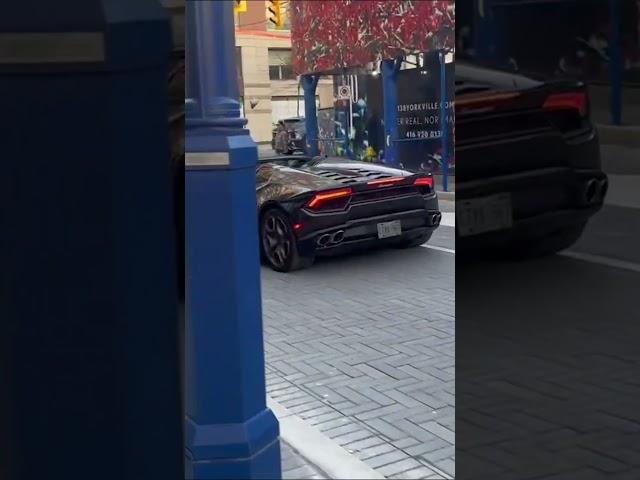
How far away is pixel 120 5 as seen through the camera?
57.7 inches

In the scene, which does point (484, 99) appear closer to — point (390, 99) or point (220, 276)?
point (390, 99)

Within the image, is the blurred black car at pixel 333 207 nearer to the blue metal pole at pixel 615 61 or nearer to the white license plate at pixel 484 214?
the white license plate at pixel 484 214

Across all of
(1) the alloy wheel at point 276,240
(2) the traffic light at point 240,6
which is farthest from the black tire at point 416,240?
(2) the traffic light at point 240,6

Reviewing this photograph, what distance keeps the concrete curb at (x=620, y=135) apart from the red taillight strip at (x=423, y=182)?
13.1 inches

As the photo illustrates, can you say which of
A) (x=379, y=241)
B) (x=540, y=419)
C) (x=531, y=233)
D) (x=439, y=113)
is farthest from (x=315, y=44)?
(x=540, y=419)

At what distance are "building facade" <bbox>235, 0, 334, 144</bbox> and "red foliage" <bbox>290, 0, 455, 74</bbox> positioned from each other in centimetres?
3

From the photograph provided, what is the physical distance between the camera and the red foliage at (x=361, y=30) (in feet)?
5.02

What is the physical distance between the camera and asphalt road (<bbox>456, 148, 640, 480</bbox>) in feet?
4.95

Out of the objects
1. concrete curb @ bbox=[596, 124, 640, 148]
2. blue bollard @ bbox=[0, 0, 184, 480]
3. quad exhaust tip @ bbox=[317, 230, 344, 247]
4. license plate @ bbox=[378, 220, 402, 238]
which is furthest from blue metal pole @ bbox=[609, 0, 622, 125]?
blue bollard @ bbox=[0, 0, 184, 480]

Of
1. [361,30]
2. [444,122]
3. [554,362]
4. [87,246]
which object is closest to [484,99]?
[444,122]

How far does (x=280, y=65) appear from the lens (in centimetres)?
163

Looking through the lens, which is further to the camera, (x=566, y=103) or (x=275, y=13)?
(x=275, y=13)

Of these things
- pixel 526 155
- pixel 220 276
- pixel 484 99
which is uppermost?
pixel 484 99

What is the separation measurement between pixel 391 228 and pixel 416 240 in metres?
0.06
